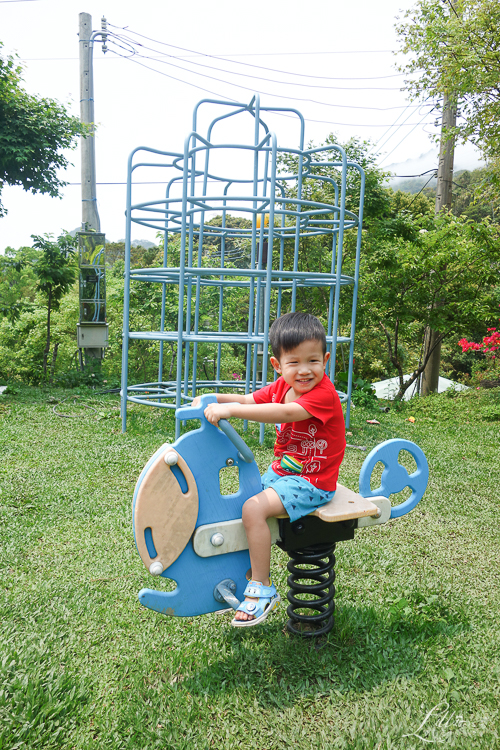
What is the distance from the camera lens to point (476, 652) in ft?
6.02

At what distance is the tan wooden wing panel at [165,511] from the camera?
1.61m

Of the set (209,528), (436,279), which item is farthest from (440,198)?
(209,528)

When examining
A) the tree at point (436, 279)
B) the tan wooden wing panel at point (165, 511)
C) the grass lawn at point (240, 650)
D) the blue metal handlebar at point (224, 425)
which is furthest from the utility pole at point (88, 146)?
the tan wooden wing panel at point (165, 511)

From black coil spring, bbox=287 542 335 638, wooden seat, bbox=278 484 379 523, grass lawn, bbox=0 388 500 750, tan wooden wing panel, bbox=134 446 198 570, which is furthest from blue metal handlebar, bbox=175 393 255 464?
grass lawn, bbox=0 388 500 750

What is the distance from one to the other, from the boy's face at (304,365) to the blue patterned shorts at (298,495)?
30cm

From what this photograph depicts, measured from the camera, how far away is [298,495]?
173cm

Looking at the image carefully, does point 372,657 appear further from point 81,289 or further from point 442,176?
point 442,176

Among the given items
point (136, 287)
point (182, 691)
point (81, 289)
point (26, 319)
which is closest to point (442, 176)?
point (136, 287)

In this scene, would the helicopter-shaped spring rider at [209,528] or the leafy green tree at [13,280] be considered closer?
the helicopter-shaped spring rider at [209,528]

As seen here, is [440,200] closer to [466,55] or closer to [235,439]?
[466,55]

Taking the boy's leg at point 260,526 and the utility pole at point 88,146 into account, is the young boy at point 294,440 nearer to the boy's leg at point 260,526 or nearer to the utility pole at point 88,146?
the boy's leg at point 260,526

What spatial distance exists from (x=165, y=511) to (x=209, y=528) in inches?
6.4

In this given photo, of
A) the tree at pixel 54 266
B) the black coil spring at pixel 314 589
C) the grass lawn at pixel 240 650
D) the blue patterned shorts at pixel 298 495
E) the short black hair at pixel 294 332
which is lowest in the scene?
the grass lawn at pixel 240 650

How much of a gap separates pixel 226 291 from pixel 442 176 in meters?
4.46
